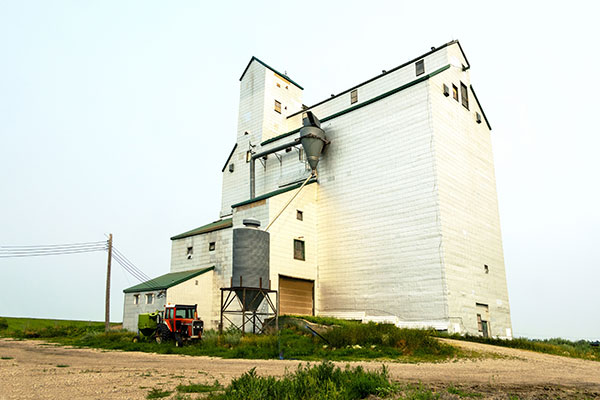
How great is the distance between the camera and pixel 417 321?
82.0 ft

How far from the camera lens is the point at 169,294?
91.0 ft

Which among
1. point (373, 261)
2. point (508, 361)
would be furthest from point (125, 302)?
point (508, 361)

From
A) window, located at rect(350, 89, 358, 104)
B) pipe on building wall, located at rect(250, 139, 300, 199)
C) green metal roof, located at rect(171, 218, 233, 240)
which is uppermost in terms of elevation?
window, located at rect(350, 89, 358, 104)

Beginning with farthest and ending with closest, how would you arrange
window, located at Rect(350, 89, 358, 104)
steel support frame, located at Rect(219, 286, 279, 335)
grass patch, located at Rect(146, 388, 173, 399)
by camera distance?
window, located at Rect(350, 89, 358, 104), steel support frame, located at Rect(219, 286, 279, 335), grass patch, located at Rect(146, 388, 173, 399)

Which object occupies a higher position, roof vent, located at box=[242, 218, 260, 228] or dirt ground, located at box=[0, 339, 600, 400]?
roof vent, located at box=[242, 218, 260, 228]

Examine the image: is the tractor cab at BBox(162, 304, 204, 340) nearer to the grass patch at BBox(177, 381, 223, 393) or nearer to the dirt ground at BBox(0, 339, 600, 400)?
the dirt ground at BBox(0, 339, 600, 400)

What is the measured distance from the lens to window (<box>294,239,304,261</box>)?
2978cm

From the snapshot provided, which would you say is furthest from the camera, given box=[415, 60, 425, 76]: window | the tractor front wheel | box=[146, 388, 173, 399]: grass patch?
box=[415, 60, 425, 76]: window

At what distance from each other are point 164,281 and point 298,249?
966cm

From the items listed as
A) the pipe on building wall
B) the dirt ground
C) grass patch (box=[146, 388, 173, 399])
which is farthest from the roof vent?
grass patch (box=[146, 388, 173, 399])

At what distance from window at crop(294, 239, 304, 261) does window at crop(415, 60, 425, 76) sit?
46.5ft

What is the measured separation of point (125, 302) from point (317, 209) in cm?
1536

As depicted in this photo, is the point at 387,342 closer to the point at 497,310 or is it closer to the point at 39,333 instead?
the point at 497,310

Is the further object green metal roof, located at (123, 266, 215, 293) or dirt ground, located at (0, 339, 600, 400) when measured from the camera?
green metal roof, located at (123, 266, 215, 293)
